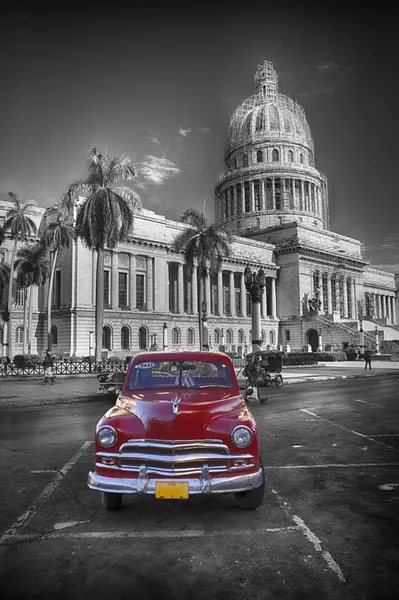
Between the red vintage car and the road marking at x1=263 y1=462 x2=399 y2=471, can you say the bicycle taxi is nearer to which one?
the road marking at x1=263 y1=462 x2=399 y2=471

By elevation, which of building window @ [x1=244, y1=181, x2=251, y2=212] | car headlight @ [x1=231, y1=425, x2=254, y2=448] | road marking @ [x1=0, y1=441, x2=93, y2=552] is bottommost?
road marking @ [x1=0, y1=441, x2=93, y2=552]

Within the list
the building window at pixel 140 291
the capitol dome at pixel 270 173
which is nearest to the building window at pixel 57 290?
the building window at pixel 140 291

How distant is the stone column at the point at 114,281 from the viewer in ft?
181

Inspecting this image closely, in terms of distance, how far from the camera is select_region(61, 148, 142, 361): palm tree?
33125 mm

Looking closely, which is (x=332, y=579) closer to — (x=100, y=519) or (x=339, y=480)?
(x=100, y=519)

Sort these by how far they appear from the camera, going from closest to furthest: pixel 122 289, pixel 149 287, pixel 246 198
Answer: pixel 122 289 < pixel 149 287 < pixel 246 198

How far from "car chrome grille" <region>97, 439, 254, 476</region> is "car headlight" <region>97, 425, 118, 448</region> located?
0.41 feet

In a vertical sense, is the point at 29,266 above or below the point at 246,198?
below

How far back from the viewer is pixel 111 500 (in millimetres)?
5387

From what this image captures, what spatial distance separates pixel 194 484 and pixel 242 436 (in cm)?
71

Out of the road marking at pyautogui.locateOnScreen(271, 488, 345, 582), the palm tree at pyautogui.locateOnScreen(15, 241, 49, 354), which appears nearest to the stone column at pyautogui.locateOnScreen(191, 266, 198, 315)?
the palm tree at pyautogui.locateOnScreen(15, 241, 49, 354)

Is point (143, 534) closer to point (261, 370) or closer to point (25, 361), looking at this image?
point (261, 370)

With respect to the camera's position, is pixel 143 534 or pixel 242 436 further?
pixel 242 436

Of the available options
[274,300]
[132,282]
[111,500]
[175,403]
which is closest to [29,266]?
[132,282]
